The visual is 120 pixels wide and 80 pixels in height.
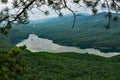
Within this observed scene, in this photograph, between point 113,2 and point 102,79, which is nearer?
point 113,2

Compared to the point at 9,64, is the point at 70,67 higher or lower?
lower

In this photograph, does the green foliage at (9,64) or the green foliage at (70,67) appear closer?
the green foliage at (9,64)

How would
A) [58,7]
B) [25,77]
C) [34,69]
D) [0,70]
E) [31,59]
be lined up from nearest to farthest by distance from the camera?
[58,7], [0,70], [25,77], [34,69], [31,59]

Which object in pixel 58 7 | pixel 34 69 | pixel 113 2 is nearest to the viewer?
pixel 113 2

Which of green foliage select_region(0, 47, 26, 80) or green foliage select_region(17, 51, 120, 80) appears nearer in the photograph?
green foliage select_region(0, 47, 26, 80)

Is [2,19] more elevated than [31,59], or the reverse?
[2,19]

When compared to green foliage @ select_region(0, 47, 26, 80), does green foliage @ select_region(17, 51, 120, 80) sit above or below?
below

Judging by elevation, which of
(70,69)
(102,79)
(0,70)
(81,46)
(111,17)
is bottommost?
(81,46)

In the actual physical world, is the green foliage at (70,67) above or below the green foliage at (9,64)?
below

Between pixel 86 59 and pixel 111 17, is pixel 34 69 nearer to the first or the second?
pixel 86 59

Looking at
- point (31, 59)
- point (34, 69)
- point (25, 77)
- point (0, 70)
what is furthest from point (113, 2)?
point (31, 59)

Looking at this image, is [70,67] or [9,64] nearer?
[9,64]
